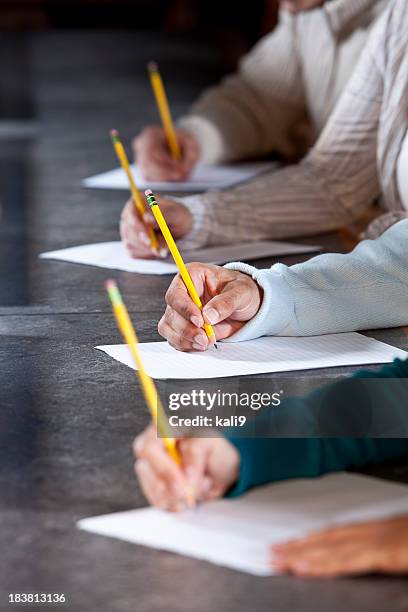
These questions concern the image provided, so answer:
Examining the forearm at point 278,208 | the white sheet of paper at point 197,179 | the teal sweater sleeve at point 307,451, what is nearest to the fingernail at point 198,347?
the teal sweater sleeve at point 307,451

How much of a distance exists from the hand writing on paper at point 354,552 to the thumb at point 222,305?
46 cm

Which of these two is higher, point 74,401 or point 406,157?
point 406,157

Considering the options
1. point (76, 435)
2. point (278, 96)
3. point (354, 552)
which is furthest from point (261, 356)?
point (278, 96)

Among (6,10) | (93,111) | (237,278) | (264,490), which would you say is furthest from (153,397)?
(6,10)

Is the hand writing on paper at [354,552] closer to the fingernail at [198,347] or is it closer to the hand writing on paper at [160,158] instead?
the fingernail at [198,347]

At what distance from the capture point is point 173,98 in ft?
12.0

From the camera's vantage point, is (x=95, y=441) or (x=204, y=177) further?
(x=204, y=177)

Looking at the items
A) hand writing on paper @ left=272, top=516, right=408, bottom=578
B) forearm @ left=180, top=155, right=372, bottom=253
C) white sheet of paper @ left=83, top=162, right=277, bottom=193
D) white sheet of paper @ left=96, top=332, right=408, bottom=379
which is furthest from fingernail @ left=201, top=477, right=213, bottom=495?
white sheet of paper @ left=83, top=162, right=277, bottom=193

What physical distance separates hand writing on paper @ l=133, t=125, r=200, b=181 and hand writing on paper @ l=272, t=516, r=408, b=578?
163cm

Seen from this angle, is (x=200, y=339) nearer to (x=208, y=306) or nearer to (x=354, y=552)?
(x=208, y=306)

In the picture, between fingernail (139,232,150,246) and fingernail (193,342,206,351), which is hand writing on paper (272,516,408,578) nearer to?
fingernail (193,342,206,351)

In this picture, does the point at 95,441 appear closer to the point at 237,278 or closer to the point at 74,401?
the point at 74,401

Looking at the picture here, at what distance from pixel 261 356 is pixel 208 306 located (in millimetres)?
78

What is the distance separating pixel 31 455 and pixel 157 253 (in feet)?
2.36
